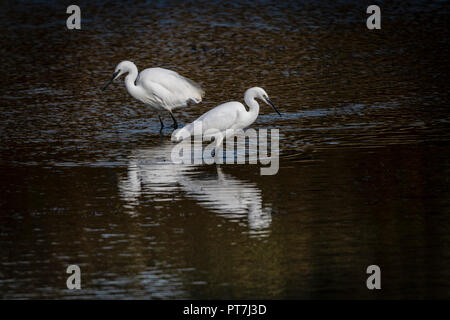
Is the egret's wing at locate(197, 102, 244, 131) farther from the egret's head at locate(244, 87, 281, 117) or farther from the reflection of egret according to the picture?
the reflection of egret

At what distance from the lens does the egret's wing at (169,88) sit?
17.3m

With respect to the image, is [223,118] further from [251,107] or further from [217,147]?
[217,147]

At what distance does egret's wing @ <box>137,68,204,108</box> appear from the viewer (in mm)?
17297

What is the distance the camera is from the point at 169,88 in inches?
686

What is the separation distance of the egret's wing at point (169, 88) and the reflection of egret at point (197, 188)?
3.48 m

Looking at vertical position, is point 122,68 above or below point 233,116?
above

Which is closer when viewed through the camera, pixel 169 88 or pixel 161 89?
pixel 161 89

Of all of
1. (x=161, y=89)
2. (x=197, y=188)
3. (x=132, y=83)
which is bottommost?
(x=197, y=188)

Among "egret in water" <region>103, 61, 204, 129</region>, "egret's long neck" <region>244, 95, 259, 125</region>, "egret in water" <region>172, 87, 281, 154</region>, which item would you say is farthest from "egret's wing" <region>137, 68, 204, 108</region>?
"egret's long neck" <region>244, 95, 259, 125</region>

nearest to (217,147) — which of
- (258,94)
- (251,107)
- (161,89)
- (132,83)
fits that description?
(251,107)

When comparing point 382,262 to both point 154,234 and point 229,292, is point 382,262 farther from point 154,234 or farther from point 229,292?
→ point 154,234

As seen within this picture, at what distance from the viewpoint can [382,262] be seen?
886 cm

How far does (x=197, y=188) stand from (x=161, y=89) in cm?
561
